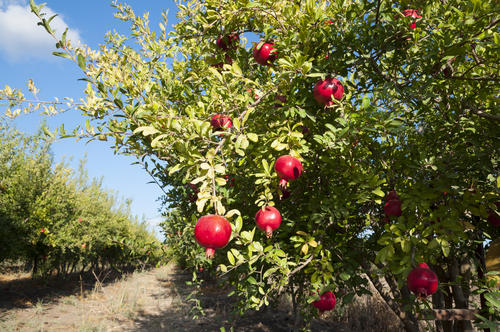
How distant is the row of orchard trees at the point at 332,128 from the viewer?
1.51 meters

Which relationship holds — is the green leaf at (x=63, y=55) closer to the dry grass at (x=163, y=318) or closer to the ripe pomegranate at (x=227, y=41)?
the ripe pomegranate at (x=227, y=41)

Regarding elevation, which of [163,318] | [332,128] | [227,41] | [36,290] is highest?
[227,41]

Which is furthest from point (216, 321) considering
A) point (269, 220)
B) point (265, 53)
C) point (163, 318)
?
point (265, 53)

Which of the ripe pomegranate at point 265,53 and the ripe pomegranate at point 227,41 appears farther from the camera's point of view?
the ripe pomegranate at point 227,41

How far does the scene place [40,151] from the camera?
29.5ft

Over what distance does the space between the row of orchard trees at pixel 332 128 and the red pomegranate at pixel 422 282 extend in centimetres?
6

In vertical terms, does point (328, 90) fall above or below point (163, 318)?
above

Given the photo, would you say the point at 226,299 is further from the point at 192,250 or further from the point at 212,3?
the point at 212,3

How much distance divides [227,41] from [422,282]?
7.15 feet

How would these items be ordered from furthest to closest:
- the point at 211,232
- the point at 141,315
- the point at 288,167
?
the point at 141,315 → the point at 288,167 → the point at 211,232

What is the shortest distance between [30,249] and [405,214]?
10.2 metres

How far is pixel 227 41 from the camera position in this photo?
7.88 ft

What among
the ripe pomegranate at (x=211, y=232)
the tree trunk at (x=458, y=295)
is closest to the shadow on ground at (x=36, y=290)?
the ripe pomegranate at (x=211, y=232)

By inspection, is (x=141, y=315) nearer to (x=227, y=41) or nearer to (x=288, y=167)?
(x=227, y=41)
